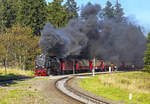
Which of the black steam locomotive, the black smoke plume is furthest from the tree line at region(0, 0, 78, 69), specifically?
the black smoke plume

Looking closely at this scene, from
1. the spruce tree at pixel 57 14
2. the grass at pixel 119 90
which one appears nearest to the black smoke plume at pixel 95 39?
the grass at pixel 119 90

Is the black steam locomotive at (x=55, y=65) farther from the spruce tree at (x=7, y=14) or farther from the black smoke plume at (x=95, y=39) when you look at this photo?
the spruce tree at (x=7, y=14)

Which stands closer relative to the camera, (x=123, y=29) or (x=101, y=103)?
(x=101, y=103)

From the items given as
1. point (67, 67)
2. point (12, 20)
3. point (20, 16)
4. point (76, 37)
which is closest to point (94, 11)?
point (76, 37)

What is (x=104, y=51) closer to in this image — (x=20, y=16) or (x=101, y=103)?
(x=20, y=16)

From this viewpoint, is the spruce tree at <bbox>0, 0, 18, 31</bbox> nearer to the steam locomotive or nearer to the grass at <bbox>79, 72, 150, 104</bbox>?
the steam locomotive

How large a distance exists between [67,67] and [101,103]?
85.6 ft

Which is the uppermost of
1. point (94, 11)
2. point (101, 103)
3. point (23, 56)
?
point (94, 11)

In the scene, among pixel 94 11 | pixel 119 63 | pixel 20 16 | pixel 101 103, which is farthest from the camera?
pixel 20 16

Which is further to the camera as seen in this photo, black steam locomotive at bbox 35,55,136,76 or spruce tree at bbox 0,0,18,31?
spruce tree at bbox 0,0,18,31

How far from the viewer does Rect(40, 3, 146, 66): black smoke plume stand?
35.0 m

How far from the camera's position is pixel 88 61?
47500 millimetres

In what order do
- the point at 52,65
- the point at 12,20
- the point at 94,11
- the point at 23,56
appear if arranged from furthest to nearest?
1. the point at 12,20
2. the point at 23,56
3. the point at 94,11
4. the point at 52,65

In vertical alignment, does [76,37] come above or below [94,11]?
below
